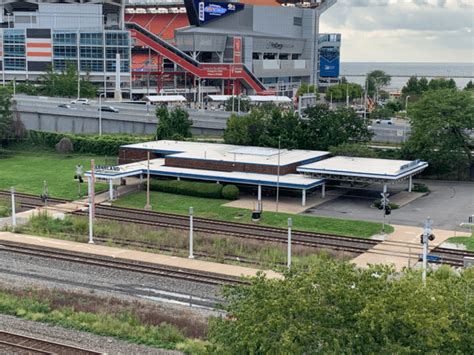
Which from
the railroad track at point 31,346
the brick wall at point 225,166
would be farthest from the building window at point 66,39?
the railroad track at point 31,346

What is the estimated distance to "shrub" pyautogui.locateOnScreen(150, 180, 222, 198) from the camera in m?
52.8

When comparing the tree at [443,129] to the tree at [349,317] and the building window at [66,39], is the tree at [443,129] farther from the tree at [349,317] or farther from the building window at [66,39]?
the building window at [66,39]

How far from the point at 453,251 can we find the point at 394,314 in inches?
910

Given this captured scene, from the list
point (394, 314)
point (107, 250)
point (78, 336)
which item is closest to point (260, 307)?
point (394, 314)

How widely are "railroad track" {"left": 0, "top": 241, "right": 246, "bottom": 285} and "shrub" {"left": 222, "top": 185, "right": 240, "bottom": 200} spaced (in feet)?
56.5

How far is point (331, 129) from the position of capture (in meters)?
63.6

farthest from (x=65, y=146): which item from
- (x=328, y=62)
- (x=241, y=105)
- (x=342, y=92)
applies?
(x=328, y=62)

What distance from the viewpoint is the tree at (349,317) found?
16469 millimetres

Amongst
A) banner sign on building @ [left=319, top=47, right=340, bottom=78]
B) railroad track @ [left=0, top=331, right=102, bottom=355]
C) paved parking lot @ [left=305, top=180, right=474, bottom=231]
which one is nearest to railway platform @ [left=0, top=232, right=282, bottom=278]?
railroad track @ [left=0, top=331, right=102, bottom=355]

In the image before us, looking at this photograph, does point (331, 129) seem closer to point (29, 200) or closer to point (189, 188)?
point (189, 188)

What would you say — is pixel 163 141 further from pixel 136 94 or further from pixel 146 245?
pixel 136 94

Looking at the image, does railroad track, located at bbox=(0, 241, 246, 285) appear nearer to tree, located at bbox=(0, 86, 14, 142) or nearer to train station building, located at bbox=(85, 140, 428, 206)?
train station building, located at bbox=(85, 140, 428, 206)

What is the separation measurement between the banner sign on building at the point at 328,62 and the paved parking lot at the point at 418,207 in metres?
126

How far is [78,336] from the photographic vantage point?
2494cm
